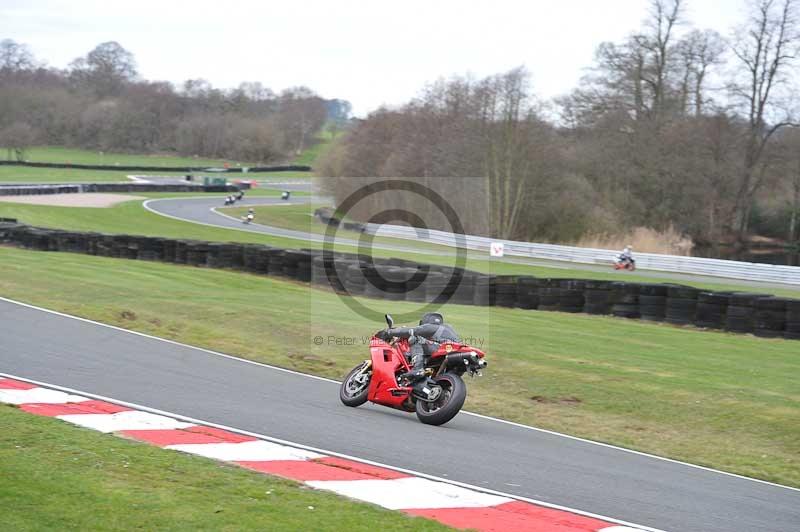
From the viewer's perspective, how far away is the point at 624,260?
125 feet

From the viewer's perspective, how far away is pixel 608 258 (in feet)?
135

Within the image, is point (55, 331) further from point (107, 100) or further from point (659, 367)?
point (107, 100)

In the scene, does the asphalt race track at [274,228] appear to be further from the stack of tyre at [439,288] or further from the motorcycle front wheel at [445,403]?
the motorcycle front wheel at [445,403]

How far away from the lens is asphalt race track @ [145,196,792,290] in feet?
118

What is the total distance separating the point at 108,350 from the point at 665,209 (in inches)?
1814

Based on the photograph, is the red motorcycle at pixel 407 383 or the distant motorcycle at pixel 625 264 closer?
the red motorcycle at pixel 407 383

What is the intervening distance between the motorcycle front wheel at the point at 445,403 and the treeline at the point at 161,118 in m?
103

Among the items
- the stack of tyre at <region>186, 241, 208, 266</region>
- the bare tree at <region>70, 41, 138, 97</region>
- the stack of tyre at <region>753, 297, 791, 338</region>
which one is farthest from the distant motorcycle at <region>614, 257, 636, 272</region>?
the bare tree at <region>70, 41, 138, 97</region>

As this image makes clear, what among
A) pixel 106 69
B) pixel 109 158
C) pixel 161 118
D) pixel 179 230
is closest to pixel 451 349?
pixel 179 230

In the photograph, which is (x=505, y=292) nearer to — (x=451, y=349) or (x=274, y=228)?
(x=451, y=349)

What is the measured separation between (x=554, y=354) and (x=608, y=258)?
27924 millimetres

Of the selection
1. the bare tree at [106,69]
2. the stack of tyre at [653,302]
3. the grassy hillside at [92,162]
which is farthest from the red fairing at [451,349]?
the bare tree at [106,69]

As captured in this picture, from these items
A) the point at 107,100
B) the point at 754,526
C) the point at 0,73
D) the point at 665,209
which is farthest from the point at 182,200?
the point at 0,73

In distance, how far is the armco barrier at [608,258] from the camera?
117 ft
